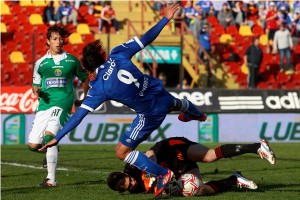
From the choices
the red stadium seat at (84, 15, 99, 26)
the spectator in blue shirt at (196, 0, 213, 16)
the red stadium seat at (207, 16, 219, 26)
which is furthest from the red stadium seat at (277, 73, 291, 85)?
the red stadium seat at (84, 15, 99, 26)

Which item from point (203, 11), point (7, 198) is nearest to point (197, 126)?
point (203, 11)

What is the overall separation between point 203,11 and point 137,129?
73.0 ft

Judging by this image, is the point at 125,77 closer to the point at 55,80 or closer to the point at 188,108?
the point at 188,108

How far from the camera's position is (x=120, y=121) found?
2502 centimetres

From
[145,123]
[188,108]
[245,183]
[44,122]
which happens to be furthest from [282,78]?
[145,123]

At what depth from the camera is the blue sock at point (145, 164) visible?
421 inches

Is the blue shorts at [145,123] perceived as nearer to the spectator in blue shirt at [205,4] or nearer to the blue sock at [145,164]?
the blue sock at [145,164]

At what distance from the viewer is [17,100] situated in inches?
990

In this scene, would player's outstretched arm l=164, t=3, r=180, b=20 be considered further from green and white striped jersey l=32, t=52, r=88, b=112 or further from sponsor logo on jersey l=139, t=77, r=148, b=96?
green and white striped jersey l=32, t=52, r=88, b=112

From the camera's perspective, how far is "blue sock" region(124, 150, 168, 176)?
35.1 ft

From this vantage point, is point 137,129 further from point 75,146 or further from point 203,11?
point 203,11

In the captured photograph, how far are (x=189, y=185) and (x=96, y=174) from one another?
13.2 feet

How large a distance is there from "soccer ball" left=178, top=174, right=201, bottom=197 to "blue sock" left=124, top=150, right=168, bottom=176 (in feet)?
1.17

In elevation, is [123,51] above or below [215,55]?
above
